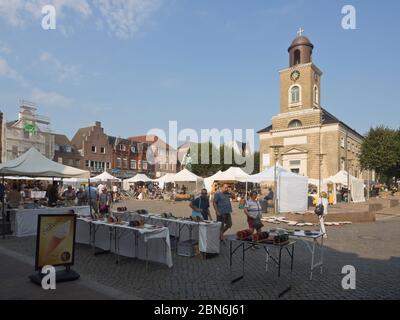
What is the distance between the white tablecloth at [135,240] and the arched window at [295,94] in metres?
46.3

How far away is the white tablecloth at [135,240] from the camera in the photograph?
7.82 metres

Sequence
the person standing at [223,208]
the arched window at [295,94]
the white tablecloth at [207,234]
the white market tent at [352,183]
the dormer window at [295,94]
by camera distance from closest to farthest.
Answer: the white tablecloth at [207,234] < the person standing at [223,208] < the white market tent at [352,183] < the dormer window at [295,94] < the arched window at [295,94]

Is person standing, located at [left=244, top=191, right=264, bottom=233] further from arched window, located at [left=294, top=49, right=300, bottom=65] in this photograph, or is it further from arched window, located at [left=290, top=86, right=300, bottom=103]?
arched window, located at [left=294, top=49, right=300, bottom=65]

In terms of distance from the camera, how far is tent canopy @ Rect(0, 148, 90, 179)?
43.9 ft

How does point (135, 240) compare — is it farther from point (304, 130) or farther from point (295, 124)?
point (295, 124)

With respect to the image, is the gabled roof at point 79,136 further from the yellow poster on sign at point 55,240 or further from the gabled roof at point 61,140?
the yellow poster on sign at point 55,240

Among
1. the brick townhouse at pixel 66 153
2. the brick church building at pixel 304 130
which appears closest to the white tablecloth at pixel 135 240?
the brick church building at pixel 304 130

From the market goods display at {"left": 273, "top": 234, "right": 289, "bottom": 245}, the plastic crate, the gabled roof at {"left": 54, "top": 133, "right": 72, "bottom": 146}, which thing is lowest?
the plastic crate

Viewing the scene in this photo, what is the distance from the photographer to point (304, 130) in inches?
1944

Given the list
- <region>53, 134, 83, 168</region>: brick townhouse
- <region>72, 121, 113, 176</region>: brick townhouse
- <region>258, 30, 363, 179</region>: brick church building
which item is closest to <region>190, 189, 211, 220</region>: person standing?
<region>258, 30, 363, 179</region>: brick church building

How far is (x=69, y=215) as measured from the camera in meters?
7.13

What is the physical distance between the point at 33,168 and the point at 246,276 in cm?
1044
